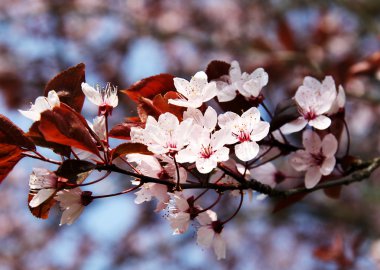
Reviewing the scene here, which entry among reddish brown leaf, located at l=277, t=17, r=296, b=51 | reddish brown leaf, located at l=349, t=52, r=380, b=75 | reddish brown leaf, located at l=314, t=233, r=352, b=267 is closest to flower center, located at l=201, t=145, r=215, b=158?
reddish brown leaf, located at l=314, t=233, r=352, b=267

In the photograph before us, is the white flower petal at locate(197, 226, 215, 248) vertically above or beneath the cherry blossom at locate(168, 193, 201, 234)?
beneath

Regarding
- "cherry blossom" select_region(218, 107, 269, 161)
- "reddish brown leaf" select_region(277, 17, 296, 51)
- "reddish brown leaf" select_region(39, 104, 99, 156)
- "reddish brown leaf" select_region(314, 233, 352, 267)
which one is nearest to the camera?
"reddish brown leaf" select_region(39, 104, 99, 156)

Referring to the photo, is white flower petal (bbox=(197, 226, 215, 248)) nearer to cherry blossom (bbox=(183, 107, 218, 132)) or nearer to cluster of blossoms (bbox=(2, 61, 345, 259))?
cluster of blossoms (bbox=(2, 61, 345, 259))

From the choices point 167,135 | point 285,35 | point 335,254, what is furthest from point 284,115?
point 285,35

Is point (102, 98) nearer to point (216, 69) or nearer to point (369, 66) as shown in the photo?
point (216, 69)

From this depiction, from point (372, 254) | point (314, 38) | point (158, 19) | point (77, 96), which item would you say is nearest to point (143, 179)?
point (77, 96)
